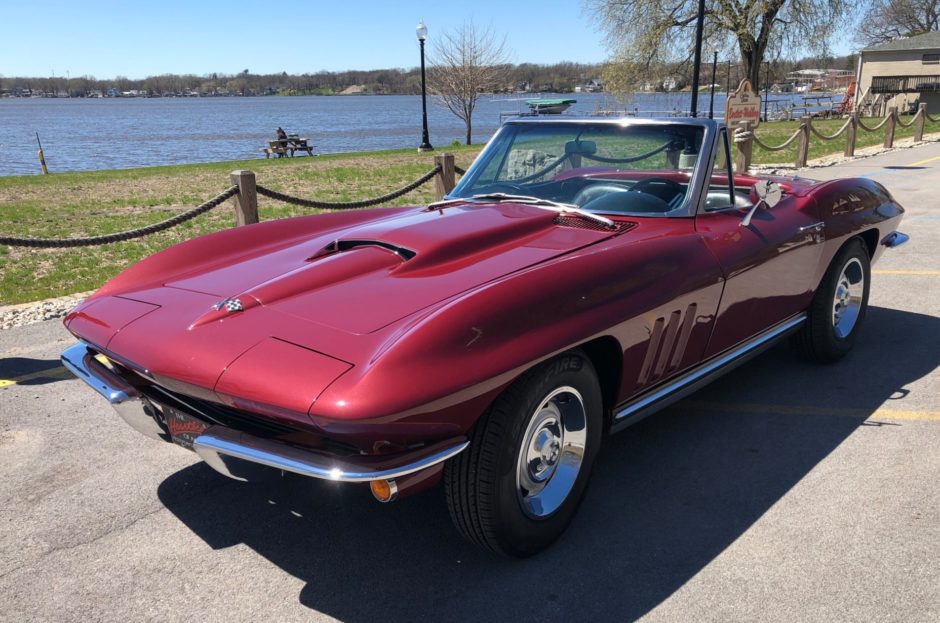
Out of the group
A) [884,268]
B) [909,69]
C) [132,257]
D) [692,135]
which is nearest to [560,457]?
[692,135]

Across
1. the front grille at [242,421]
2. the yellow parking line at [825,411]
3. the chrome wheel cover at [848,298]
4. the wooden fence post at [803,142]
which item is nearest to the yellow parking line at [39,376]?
the front grille at [242,421]

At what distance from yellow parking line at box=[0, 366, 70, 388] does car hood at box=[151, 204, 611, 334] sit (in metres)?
2.05

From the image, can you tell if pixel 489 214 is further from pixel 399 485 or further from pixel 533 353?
pixel 399 485

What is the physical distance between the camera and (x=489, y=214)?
353 cm

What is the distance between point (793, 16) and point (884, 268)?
99.5 feet

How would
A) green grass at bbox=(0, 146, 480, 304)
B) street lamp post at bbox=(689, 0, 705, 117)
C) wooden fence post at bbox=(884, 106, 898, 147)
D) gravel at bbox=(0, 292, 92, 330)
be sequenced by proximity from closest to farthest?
gravel at bbox=(0, 292, 92, 330) < green grass at bbox=(0, 146, 480, 304) < street lamp post at bbox=(689, 0, 705, 117) < wooden fence post at bbox=(884, 106, 898, 147)

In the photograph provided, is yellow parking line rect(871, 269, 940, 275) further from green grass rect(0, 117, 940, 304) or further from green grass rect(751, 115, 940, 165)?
green grass rect(751, 115, 940, 165)

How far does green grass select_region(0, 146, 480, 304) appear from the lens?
8.11 metres

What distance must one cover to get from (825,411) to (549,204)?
72.5 inches

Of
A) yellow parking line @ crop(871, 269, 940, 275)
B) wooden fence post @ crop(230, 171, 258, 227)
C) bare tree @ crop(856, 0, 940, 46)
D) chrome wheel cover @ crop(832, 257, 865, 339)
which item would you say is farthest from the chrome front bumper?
bare tree @ crop(856, 0, 940, 46)

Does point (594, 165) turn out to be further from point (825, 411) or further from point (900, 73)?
point (900, 73)

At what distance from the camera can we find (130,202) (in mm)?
13664

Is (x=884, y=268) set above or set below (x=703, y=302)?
below

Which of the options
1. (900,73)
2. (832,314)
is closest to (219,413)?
(832,314)
